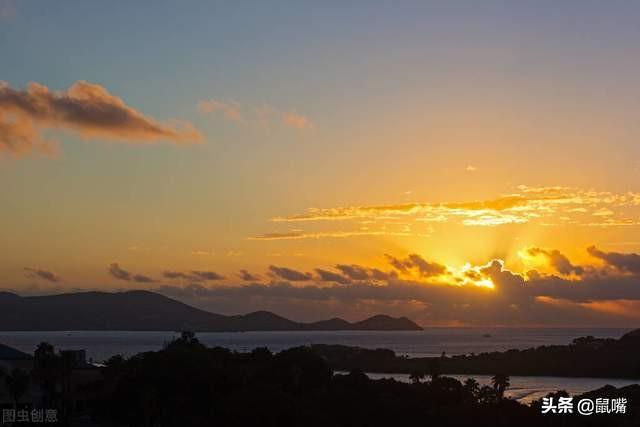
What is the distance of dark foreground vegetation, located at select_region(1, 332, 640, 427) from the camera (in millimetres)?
60688

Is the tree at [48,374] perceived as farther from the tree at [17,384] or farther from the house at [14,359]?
the house at [14,359]

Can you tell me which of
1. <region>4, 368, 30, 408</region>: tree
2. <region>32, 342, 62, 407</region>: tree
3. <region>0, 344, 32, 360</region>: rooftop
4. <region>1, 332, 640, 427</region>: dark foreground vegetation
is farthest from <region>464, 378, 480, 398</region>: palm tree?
<region>0, 344, 32, 360</region>: rooftop

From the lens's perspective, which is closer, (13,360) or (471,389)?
(471,389)

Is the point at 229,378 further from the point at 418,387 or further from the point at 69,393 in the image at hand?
the point at 418,387

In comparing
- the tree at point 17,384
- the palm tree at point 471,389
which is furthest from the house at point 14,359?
the palm tree at point 471,389

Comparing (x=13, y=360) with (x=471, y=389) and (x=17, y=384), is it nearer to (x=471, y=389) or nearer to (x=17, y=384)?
(x=17, y=384)

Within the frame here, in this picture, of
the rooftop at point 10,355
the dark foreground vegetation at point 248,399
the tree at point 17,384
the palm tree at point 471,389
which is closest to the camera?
the dark foreground vegetation at point 248,399

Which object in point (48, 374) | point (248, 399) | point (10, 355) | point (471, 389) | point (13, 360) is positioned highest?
point (10, 355)

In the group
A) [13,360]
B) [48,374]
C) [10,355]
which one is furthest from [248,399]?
[10,355]

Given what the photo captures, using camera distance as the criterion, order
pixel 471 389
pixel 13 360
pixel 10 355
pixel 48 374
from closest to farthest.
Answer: pixel 48 374 → pixel 471 389 → pixel 13 360 → pixel 10 355

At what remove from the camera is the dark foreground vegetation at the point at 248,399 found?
2389 inches

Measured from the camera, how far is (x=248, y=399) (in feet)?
197

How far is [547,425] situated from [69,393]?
139 ft

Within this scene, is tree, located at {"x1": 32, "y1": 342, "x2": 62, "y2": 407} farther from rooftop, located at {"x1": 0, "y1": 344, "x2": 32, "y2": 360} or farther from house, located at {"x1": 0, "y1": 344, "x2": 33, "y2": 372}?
rooftop, located at {"x1": 0, "y1": 344, "x2": 32, "y2": 360}
